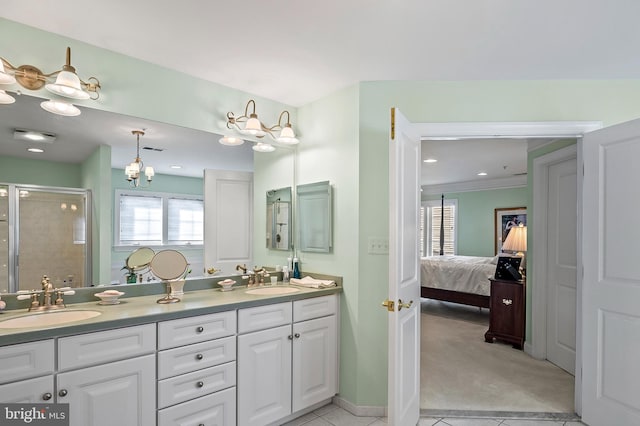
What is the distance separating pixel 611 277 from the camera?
7.80ft

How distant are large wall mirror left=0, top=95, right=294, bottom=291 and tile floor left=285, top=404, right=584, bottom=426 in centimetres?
129

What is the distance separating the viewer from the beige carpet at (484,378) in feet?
9.20

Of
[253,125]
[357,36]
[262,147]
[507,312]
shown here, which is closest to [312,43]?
[357,36]

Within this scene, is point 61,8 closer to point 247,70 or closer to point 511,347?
point 247,70

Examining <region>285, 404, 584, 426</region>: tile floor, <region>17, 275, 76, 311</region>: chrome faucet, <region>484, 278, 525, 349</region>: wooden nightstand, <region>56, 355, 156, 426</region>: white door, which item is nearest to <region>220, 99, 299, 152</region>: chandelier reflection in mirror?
<region>17, 275, 76, 311</region>: chrome faucet

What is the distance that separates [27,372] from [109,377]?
320mm

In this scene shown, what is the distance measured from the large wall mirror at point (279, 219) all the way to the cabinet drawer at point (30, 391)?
69.1 inches

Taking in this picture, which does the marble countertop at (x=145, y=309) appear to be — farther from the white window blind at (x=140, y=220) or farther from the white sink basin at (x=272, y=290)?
the white window blind at (x=140, y=220)

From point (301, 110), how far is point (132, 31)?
4.84ft

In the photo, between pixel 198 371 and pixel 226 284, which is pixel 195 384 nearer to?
pixel 198 371

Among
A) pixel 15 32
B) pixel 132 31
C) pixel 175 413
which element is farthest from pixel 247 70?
pixel 175 413

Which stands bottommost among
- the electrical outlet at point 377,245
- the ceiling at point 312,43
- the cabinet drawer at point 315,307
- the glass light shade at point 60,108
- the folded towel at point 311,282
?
the cabinet drawer at point 315,307

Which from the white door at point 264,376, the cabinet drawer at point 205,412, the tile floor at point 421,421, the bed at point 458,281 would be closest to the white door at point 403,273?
the tile floor at point 421,421

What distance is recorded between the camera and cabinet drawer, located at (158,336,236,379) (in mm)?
1892
